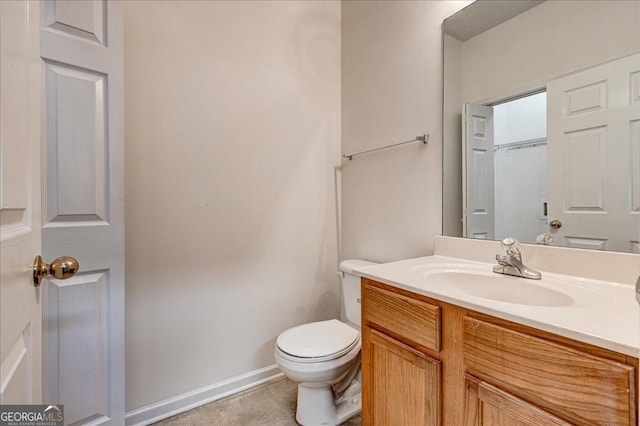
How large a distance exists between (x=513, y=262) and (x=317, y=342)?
35.6 inches

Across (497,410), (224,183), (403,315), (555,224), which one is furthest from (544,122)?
(224,183)

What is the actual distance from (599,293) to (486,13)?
1.21m

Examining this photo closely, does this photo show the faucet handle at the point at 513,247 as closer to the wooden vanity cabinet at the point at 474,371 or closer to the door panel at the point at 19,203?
the wooden vanity cabinet at the point at 474,371

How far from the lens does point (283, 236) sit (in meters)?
1.87

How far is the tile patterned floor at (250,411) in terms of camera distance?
146cm

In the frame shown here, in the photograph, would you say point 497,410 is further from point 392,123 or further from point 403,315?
point 392,123

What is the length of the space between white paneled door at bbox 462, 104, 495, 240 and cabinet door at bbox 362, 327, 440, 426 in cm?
67

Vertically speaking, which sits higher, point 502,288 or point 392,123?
point 392,123

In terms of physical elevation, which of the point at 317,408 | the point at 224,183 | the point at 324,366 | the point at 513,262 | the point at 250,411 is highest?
the point at 224,183

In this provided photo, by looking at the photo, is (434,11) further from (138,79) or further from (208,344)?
(208,344)

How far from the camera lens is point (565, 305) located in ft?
2.83

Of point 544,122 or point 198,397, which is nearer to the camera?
point 544,122

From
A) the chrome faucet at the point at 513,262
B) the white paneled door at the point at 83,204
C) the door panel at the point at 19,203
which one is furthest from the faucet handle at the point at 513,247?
the white paneled door at the point at 83,204

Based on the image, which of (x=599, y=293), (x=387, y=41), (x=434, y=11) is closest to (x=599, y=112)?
(x=599, y=293)
